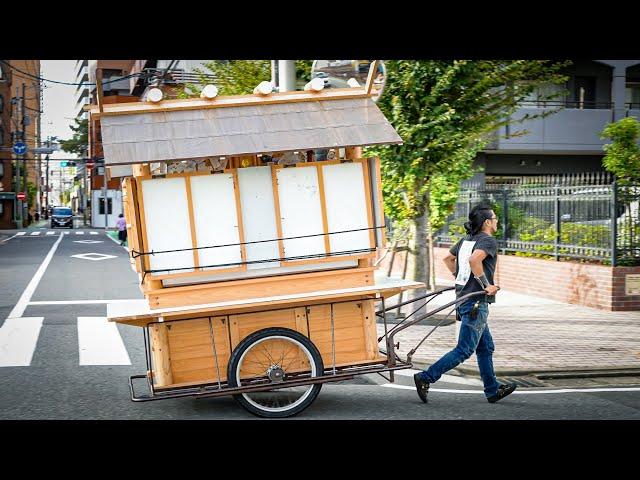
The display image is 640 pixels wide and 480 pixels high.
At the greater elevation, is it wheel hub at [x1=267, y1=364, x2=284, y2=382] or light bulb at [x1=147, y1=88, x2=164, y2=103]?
light bulb at [x1=147, y1=88, x2=164, y2=103]

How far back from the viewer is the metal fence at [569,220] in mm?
14812

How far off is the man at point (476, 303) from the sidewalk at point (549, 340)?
1.68 m

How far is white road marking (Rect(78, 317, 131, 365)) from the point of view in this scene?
33.8 feet

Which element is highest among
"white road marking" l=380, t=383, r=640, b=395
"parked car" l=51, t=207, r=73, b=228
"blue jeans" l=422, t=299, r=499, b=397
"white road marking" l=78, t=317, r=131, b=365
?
"blue jeans" l=422, t=299, r=499, b=397

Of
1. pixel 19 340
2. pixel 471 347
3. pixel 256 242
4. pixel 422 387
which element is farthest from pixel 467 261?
pixel 19 340

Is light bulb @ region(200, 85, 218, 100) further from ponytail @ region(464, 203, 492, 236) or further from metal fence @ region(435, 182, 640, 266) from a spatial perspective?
metal fence @ region(435, 182, 640, 266)

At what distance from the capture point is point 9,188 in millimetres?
70125

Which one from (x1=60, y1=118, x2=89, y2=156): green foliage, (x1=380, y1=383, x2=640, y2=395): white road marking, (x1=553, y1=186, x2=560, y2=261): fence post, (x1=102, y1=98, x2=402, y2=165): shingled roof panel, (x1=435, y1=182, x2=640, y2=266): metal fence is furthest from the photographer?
(x1=60, y1=118, x2=89, y2=156): green foliage

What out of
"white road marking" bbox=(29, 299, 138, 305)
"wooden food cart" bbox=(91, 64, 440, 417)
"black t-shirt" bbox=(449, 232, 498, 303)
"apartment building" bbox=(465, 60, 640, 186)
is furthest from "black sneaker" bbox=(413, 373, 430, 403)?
"apartment building" bbox=(465, 60, 640, 186)

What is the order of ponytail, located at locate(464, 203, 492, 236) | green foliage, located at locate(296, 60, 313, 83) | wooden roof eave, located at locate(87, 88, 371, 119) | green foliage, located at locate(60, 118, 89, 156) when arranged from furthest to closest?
green foliage, located at locate(60, 118, 89, 156)
green foliage, located at locate(296, 60, 313, 83)
ponytail, located at locate(464, 203, 492, 236)
wooden roof eave, located at locate(87, 88, 371, 119)

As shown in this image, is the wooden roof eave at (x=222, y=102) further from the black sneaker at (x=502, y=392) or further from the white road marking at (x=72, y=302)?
the white road marking at (x=72, y=302)

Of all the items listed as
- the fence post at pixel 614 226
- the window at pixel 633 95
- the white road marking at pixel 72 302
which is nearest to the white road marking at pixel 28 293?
the white road marking at pixel 72 302

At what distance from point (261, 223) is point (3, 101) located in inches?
2673
